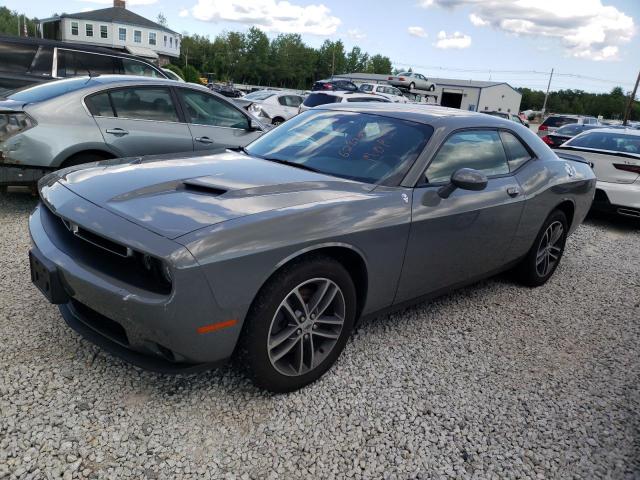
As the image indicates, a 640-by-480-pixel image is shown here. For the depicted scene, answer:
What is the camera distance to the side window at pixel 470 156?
10.6ft

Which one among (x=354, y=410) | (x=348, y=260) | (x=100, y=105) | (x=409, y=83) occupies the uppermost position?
(x=409, y=83)

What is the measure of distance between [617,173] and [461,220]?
16.9ft

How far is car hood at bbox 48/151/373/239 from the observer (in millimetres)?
2297

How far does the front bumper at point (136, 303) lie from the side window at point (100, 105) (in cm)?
288

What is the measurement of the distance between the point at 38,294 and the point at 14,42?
19.4 ft

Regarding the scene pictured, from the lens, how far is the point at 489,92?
6500cm

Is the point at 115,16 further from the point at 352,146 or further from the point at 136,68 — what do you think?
the point at 352,146

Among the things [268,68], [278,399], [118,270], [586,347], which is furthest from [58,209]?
[268,68]

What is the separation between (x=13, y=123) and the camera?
4.67 m

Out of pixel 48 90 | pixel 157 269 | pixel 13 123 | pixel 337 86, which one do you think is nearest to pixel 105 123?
pixel 48 90

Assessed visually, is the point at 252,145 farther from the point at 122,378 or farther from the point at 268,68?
the point at 268,68

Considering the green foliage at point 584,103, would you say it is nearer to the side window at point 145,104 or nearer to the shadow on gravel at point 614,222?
the shadow on gravel at point 614,222

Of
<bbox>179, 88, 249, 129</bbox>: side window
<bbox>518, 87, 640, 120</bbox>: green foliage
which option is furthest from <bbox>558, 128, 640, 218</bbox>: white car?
<bbox>518, 87, 640, 120</bbox>: green foliage

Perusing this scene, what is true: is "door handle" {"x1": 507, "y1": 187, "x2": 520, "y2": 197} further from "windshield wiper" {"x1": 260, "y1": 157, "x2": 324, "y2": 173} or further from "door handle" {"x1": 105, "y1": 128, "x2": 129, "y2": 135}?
"door handle" {"x1": 105, "y1": 128, "x2": 129, "y2": 135}
